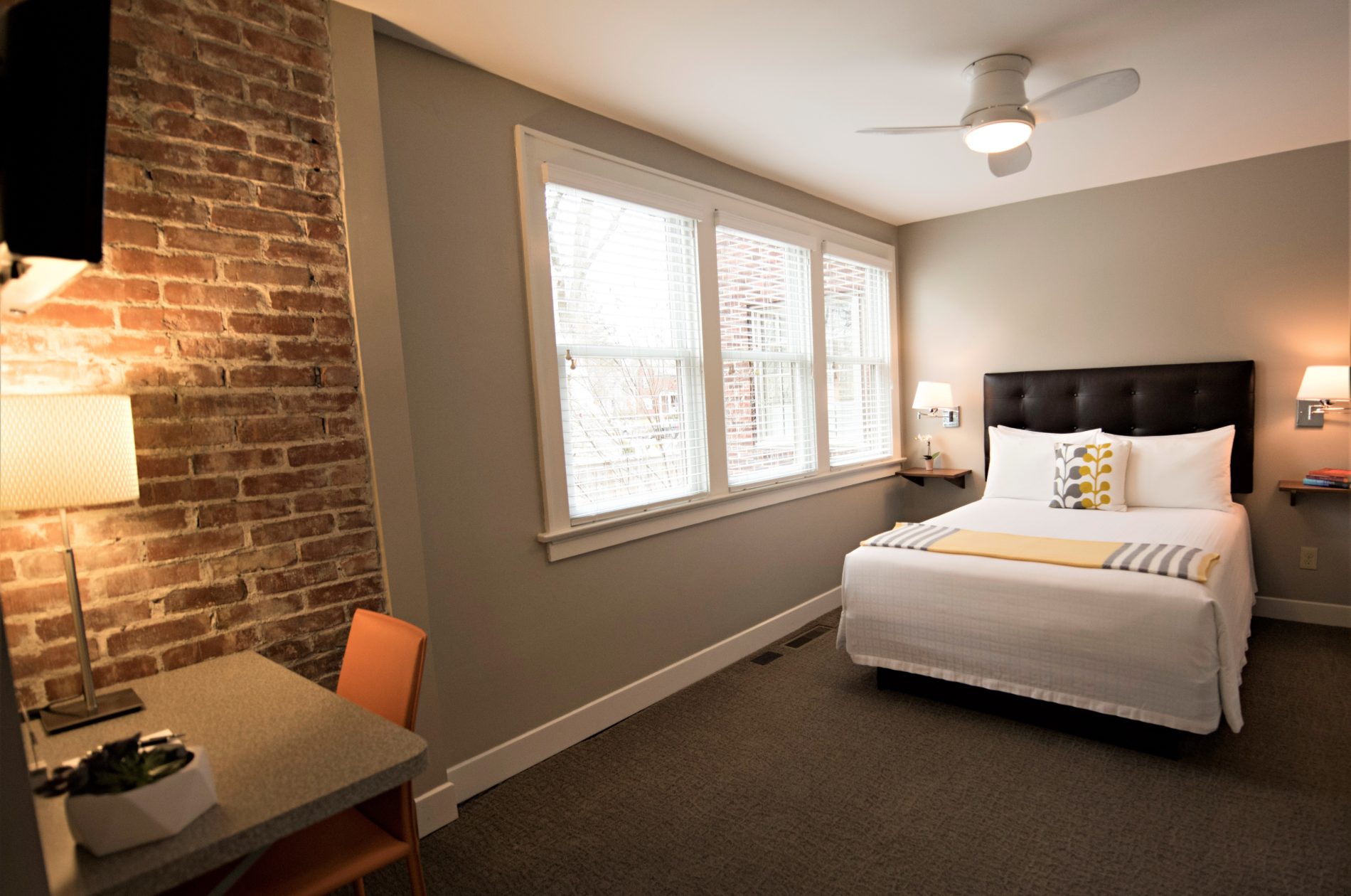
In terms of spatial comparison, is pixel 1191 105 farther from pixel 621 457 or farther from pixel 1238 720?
pixel 621 457

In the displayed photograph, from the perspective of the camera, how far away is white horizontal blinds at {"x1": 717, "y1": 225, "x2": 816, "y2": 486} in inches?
140

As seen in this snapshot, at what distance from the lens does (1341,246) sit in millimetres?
3586

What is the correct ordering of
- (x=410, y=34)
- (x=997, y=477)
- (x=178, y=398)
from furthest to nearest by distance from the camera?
(x=997, y=477), (x=410, y=34), (x=178, y=398)

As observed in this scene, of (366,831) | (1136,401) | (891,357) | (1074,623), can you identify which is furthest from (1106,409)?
(366,831)

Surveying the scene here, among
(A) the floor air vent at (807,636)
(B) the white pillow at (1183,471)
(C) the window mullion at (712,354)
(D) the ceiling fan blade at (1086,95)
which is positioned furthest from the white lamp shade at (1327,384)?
(C) the window mullion at (712,354)

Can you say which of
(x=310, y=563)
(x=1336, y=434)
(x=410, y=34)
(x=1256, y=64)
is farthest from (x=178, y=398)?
(x=1336, y=434)

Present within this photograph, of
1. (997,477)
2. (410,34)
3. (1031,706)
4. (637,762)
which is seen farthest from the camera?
(997,477)

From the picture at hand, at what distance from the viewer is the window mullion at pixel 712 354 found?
131 inches

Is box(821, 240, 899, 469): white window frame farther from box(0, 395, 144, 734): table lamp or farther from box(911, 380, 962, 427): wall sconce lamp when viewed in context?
box(0, 395, 144, 734): table lamp

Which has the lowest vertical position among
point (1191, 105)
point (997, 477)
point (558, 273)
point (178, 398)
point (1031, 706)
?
point (1031, 706)

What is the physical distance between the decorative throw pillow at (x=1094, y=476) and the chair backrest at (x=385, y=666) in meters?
3.48

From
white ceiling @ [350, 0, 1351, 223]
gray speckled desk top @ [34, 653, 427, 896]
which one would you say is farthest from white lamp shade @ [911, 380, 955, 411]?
gray speckled desk top @ [34, 653, 427, 896]

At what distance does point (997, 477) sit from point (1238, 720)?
81.2 inches

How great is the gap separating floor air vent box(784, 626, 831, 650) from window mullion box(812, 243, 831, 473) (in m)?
0.91
